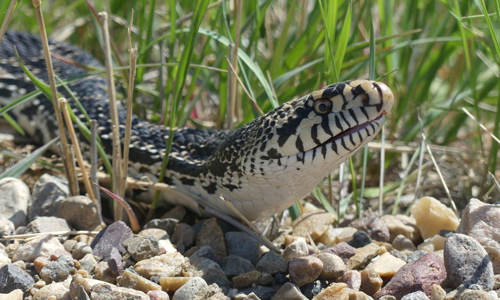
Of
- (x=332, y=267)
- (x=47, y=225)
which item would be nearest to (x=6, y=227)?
(x=47, y=225)

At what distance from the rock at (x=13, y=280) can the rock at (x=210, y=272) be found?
2.36 feet

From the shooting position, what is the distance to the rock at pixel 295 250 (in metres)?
3.06

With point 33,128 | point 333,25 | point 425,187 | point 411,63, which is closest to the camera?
point 333,25

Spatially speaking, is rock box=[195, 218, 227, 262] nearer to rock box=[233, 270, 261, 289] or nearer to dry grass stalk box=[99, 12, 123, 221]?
rock box=[233, 270, 261, 289]

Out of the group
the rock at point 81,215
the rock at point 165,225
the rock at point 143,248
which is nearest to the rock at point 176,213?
the rock at point 165,225

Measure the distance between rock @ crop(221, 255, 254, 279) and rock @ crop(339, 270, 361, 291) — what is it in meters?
0.44

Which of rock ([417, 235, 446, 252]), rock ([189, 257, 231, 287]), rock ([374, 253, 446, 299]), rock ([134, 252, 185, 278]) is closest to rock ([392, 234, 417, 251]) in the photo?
rock ([417, 235, 446, 252])

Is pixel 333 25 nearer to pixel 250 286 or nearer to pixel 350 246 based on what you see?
pixel 350 246

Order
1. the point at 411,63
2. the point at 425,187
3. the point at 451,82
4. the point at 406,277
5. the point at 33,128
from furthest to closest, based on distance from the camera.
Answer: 1. the point at 451,82
2. the point at 411,63
3. the point at 33,128
4. the point at 425,187
5. the point at 406,277

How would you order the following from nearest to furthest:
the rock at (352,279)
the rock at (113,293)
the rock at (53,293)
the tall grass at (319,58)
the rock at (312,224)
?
the rock at (113,293) → the rock at (53,293) → the rock at (352,279) → the rock at (312,224) → the tall grass at (319,58)

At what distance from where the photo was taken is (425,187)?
167 inches

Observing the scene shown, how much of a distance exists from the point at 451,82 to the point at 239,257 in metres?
3.07

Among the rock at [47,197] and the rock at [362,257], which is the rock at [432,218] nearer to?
the rock at [362,257]

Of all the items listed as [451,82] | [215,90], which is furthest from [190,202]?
[451,82]
